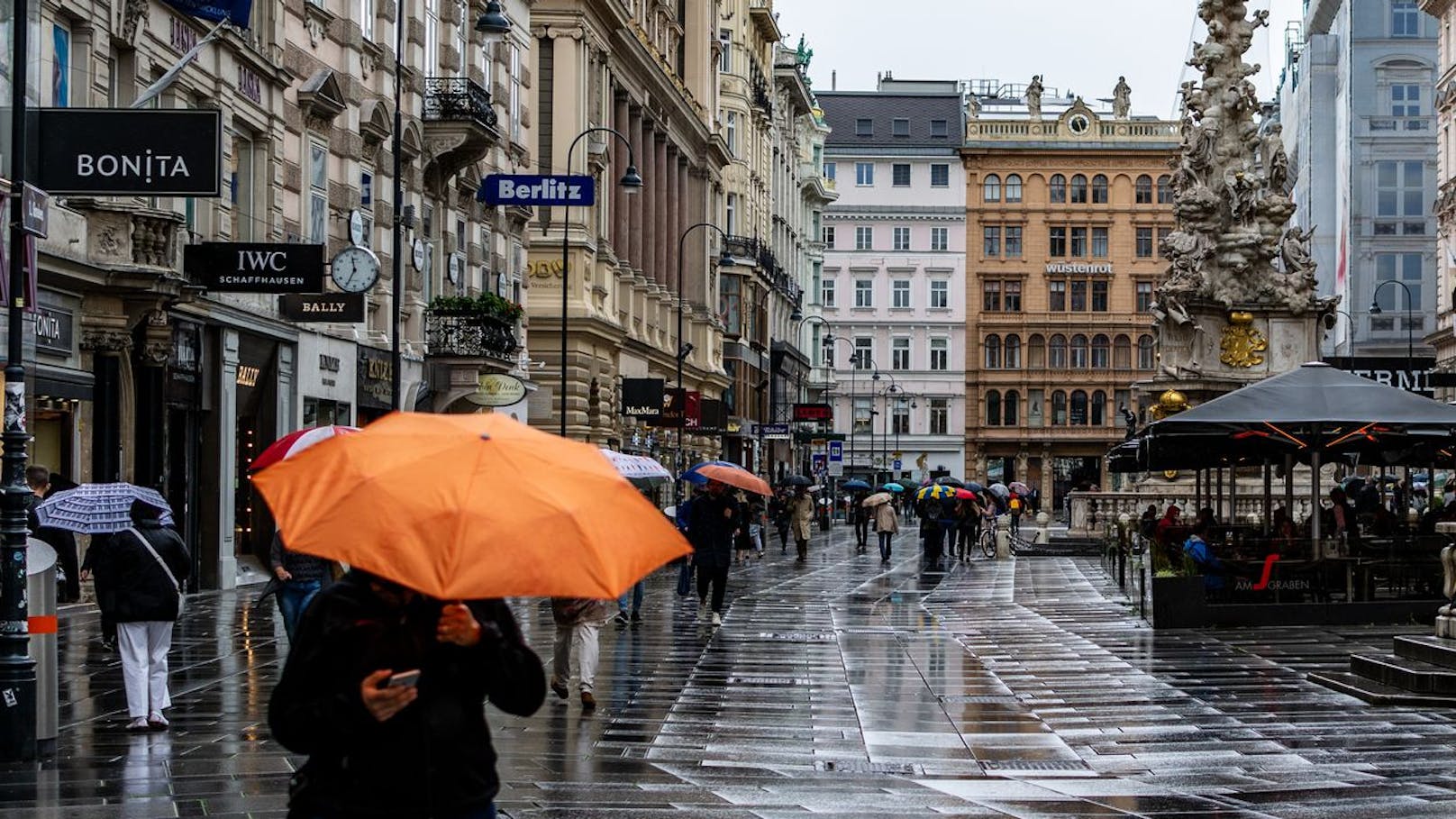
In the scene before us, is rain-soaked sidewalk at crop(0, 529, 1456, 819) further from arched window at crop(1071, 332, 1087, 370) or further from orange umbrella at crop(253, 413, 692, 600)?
arched window at crop(1071, 332, 1087, 370)

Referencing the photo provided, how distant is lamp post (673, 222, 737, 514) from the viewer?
5650 centimetres

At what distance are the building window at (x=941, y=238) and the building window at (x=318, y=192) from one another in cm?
8958

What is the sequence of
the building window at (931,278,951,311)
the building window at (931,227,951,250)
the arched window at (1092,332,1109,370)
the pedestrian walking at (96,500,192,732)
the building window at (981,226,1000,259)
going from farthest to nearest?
the building window at (931,278,951,311), the building window at (931,227,951,250), the building window at (981,226,1000,259), the arched window at (1092,332,1109,370), the pedestrian walking at (96,500,192,732)

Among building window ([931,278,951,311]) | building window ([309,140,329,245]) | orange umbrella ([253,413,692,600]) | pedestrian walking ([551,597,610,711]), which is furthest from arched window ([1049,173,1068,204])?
orange umbrella ([253,413,692,600])

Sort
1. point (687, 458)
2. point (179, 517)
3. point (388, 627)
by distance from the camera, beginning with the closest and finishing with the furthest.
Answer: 1. point (388, 627)
2. point (179, 517)
3. point (687, 458)

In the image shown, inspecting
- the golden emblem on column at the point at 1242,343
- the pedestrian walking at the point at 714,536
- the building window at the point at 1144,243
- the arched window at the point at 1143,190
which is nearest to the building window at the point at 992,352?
the building window at the point at 1144,243

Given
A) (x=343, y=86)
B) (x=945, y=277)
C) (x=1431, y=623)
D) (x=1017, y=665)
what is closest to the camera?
(x=1017, y=665)

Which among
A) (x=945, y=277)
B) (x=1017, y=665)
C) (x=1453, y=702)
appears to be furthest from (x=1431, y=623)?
(x=945, y=277)

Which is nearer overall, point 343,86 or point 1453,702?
point 1453,702

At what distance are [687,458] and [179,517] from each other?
1771 inches

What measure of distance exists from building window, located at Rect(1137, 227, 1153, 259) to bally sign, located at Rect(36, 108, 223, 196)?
108329 mm

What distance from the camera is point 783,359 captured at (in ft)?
343

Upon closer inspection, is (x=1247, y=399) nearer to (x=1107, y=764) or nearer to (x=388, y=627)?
(x=1107, y=764)

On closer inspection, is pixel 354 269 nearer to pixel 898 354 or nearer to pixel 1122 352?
pixel 1122 352
